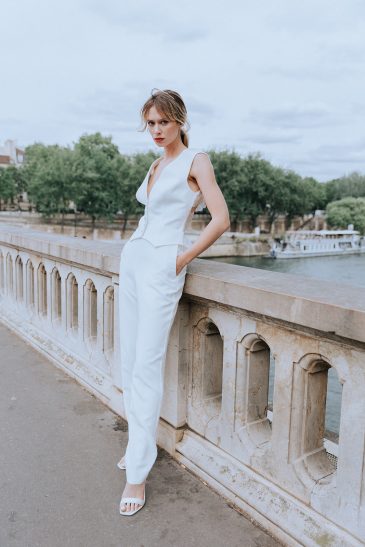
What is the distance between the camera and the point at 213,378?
9.86 feet

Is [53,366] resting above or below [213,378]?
below

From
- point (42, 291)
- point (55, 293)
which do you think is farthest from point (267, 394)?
point (42, 291)

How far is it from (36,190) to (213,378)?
53.9 m

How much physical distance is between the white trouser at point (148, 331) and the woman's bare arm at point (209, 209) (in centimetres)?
10

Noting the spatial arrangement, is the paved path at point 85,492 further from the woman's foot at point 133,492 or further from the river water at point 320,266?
the river water at point 320,266

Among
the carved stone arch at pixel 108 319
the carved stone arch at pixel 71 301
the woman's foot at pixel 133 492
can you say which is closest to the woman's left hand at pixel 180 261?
the woman's foot at pixel 133 492

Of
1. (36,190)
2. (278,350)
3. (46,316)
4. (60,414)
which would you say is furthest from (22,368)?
(36,190)

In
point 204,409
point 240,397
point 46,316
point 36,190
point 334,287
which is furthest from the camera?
point 36,190

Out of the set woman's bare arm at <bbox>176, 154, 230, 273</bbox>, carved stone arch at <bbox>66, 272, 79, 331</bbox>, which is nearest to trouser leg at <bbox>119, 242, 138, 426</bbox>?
woman's bare arm at <bbox>176, 154, 230, 273</bbox>

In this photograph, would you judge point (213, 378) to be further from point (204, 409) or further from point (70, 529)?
point (70, 529)

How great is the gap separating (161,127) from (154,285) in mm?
753

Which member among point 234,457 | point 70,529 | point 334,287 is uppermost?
point 334,287

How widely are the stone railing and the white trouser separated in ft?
0.75

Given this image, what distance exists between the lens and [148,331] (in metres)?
2.59
